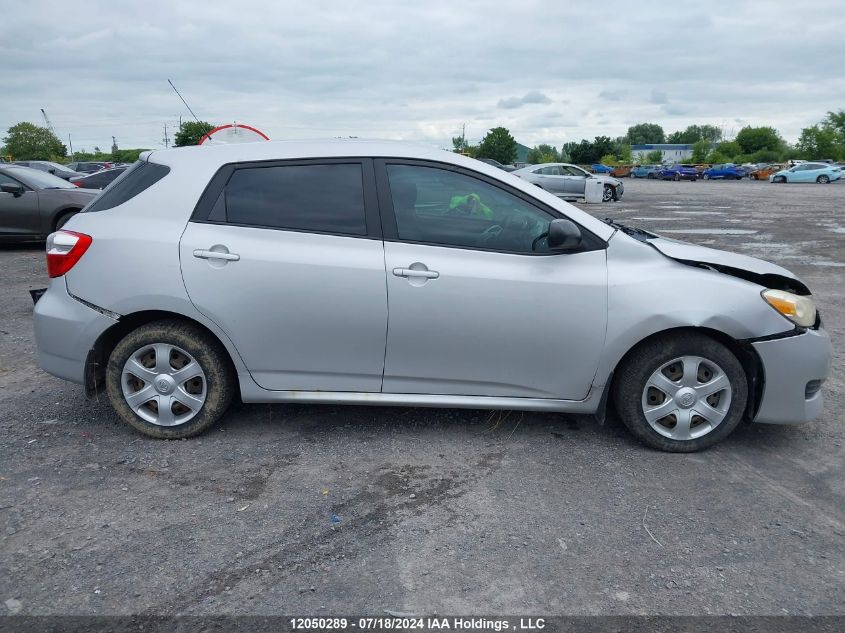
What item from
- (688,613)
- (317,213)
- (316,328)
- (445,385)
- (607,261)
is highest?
(317,213)

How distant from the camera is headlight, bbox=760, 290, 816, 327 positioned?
3.94 metres

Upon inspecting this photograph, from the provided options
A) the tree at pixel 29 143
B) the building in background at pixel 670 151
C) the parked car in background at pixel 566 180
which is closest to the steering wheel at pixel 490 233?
the parked car in background at pixel 566 180

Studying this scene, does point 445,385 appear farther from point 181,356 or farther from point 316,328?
point 181,356

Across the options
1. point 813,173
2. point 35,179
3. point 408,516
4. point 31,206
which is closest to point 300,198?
point 408,516

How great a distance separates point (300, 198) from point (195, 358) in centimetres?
112

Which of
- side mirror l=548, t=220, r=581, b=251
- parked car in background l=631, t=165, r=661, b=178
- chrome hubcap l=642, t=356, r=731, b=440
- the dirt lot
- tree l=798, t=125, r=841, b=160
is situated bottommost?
the dirt lot

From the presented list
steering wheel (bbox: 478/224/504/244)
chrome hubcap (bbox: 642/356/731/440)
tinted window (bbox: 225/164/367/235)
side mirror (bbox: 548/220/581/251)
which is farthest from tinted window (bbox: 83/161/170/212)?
chrome hubcap (bbox: 642/356/731/440)

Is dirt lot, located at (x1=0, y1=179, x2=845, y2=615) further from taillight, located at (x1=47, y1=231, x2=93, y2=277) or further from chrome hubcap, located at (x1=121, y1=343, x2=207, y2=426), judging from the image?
taillight, located at (x1=47, y1=231, x2=93, y2=277)

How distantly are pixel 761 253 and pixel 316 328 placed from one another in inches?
397

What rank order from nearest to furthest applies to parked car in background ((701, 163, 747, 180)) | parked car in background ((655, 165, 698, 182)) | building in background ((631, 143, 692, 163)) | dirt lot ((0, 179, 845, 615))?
dirt lot ((0, 179, 845, 615)) < parked car in background ((701, 163, 747, 180)) < parked car in background ((655, 165, 698, 182)) < building in background ((631, 143, 692, 163))

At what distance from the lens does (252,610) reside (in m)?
2.67

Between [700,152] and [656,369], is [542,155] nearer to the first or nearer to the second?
[700,152]

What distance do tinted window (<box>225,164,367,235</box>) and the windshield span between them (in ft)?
31.1

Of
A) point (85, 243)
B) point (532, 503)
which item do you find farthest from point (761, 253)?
point (85, 243)
